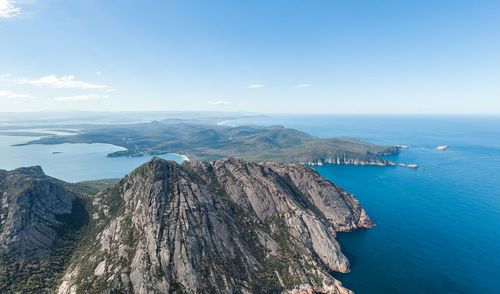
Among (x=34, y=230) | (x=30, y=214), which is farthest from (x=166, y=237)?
(x=30, y=214)

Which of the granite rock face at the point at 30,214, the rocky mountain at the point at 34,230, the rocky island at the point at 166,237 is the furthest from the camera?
the granite rock face at the point at 30,214

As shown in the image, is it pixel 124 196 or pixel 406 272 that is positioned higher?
pixel 124 196

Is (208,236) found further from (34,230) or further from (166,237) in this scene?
(34,230)

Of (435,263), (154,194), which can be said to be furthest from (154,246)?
(435,263)

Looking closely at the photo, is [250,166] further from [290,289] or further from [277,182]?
[290,289]

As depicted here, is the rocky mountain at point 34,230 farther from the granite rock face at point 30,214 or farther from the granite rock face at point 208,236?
the granite rock face at point 208,236

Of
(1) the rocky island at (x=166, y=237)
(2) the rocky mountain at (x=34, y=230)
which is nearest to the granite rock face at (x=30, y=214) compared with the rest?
(2) the rocky mountain at (x=34, y=230)
